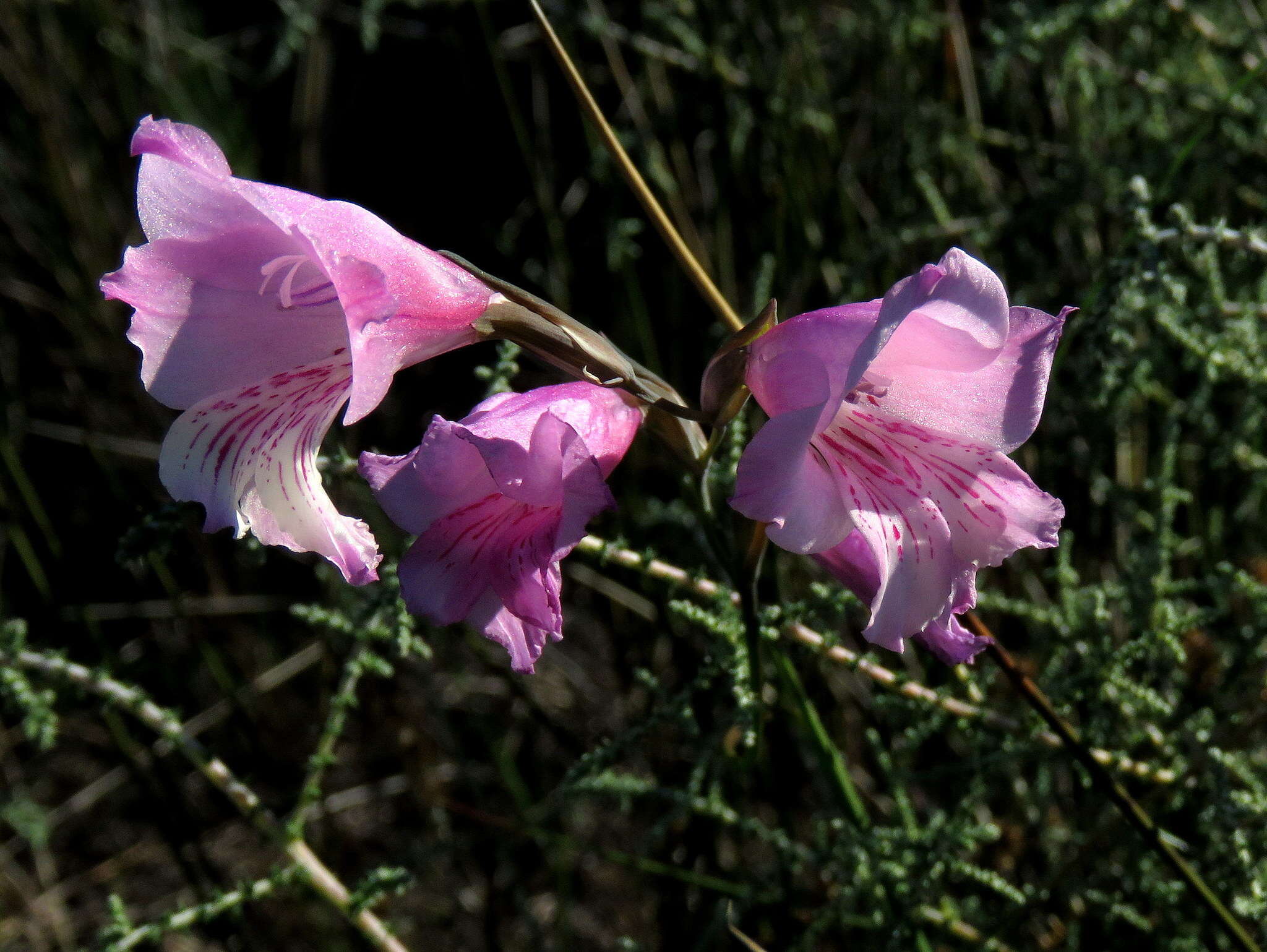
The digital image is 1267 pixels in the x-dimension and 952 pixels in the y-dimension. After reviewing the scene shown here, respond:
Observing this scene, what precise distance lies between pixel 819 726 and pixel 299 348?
61 cm

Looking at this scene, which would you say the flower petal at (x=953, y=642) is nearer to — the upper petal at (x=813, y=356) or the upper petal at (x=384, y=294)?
the upper petal at (x=813, y=356)

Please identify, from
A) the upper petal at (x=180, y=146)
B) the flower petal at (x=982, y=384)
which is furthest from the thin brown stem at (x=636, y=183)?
the upper petal at (x=180, y=146)

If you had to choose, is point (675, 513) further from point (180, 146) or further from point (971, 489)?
point (180, 146)

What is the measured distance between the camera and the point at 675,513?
150cm

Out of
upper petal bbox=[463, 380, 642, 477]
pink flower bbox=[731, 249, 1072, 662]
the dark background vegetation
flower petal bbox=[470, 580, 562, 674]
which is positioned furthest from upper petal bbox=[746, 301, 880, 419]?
the dark background vegetation

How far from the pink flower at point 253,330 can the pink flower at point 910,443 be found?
28 centimetres

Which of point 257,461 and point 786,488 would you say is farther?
point 257,461

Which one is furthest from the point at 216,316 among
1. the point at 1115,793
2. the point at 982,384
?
the point at 1115,793

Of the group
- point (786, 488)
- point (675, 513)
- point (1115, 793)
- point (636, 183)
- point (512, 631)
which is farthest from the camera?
point (675, 513)

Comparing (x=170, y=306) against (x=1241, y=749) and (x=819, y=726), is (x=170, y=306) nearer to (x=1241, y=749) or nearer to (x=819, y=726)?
(x=819, y=726)

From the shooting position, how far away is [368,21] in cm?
177

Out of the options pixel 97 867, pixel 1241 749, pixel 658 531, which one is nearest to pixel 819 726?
pixel 1241 749

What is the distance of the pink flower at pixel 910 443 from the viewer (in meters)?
0.71

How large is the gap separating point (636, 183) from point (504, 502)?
1.55 feet
